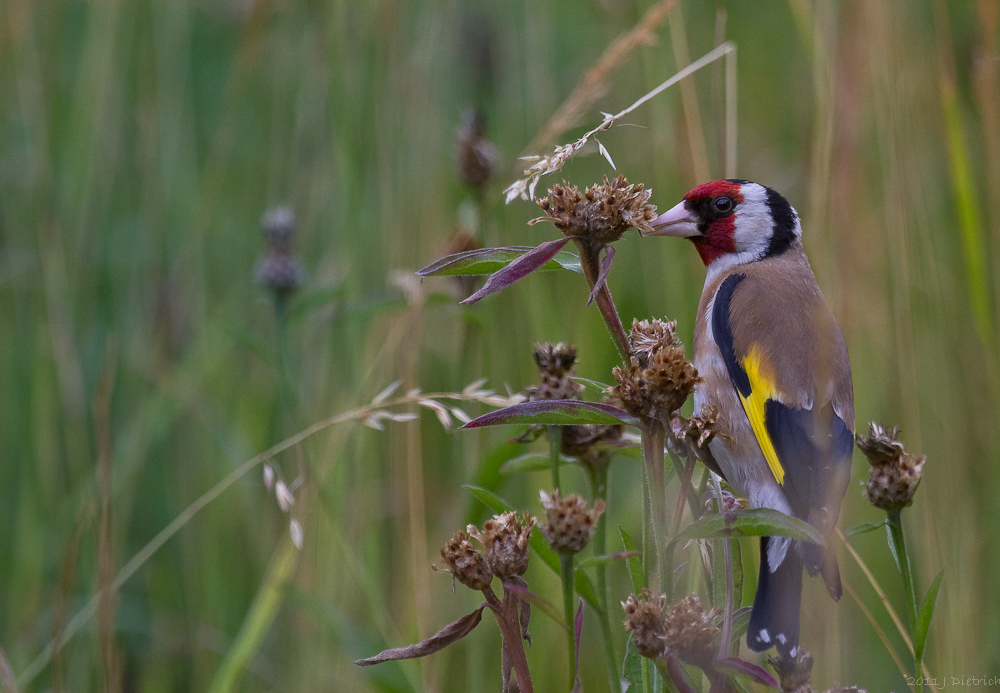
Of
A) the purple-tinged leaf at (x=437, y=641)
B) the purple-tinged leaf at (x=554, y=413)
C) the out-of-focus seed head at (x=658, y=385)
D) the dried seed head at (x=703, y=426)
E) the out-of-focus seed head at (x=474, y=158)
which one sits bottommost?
the purple-tinged leaf at (x=437, y=641)

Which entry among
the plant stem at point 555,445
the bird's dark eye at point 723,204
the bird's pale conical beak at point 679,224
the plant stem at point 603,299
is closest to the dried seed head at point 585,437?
the plant stem at point 555,445

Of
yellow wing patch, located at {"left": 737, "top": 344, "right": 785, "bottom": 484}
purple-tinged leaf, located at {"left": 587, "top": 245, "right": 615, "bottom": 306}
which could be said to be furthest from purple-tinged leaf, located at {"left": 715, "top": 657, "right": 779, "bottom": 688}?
yellow wing patch, located at {"left": 737, "top": 344, "right": 785, "bottom": 484}

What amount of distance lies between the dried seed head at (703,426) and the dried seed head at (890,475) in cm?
25

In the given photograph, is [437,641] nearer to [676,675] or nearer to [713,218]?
[676,675]

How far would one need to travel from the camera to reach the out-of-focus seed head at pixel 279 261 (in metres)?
2.51

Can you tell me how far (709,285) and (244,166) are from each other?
7.35 feet

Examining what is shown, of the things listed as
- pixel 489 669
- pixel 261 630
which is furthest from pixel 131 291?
pixel 489 669

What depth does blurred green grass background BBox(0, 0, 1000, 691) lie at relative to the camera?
6.50ft

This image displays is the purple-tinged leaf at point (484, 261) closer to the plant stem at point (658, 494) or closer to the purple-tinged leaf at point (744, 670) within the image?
the plant stem at point (658, 494)

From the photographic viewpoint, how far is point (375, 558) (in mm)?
2379

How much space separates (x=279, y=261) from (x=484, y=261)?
1470 millimetres

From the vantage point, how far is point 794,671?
112 cm

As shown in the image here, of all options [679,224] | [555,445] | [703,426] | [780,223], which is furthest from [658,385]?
[780,223]

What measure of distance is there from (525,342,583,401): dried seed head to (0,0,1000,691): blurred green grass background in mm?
314
